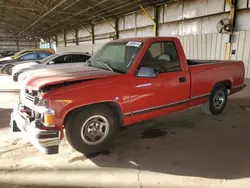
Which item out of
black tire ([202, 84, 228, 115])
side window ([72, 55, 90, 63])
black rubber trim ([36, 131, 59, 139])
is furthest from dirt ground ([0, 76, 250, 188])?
side window ([72, 55, 90, 63])

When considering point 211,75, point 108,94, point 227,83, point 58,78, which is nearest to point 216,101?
point 227,83

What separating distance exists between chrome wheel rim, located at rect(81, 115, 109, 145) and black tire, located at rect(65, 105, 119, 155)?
1.1 inches

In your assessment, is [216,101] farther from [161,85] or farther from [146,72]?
[146,72]

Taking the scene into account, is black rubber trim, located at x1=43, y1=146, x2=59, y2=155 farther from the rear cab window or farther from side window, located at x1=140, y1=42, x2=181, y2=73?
the rear cab window

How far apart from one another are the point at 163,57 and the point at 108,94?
1438 millimetres

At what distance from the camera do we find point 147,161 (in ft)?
9.92

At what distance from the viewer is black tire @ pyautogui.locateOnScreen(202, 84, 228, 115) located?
15.7 ft

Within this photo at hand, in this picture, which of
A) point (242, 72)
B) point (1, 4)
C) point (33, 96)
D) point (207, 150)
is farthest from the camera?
point (1, 4)

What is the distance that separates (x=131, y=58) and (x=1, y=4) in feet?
53.2

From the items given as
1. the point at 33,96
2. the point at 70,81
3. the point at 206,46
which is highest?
the point at 206,46

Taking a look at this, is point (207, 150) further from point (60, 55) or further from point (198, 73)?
point (60, 55)

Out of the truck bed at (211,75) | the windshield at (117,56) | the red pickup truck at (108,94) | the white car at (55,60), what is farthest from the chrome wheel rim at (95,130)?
the white car at (55,60)

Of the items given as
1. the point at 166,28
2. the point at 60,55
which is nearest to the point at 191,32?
the point at 166,28

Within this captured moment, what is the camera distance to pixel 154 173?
2.73 metres
